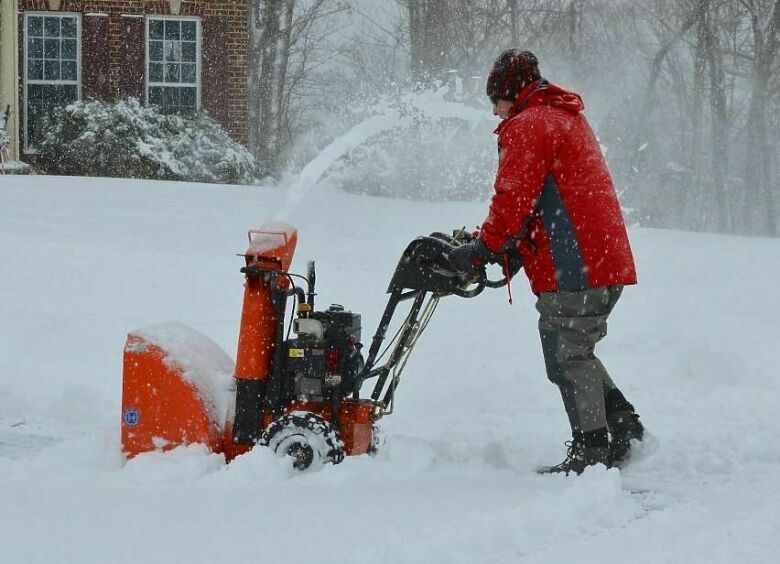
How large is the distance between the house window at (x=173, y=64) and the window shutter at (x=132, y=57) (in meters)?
0.10

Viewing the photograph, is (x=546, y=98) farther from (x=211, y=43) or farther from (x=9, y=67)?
(x=211, y=43)

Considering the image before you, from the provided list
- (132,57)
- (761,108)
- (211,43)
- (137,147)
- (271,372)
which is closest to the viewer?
(271,372)

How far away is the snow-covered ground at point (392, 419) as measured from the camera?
3.48 metres

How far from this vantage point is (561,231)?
435 centimetres

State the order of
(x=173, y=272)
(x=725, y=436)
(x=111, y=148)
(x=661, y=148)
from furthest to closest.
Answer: (x=661, y=148), (x=111, y=148), (x=173, y=272), (x=725, y=436)

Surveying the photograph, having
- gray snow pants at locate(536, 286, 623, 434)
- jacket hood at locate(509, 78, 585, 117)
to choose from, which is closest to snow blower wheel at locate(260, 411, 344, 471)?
gray snow pants at locate(536, 286, 623, 434)

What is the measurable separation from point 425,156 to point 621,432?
10351 mm

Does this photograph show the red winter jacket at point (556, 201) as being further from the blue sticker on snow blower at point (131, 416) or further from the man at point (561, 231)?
the blue sticker on snow blower at point (131, 416)

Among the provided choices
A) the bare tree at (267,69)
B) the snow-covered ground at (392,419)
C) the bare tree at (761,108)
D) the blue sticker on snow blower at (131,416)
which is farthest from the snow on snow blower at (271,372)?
the bare tree at (267,69)

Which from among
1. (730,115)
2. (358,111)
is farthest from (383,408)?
(730,115)

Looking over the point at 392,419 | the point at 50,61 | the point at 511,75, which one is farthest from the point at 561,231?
the point at 50,61

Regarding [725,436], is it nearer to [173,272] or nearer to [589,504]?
[589,504]

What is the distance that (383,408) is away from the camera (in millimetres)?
4590

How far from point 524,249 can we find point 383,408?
33.9 inches
